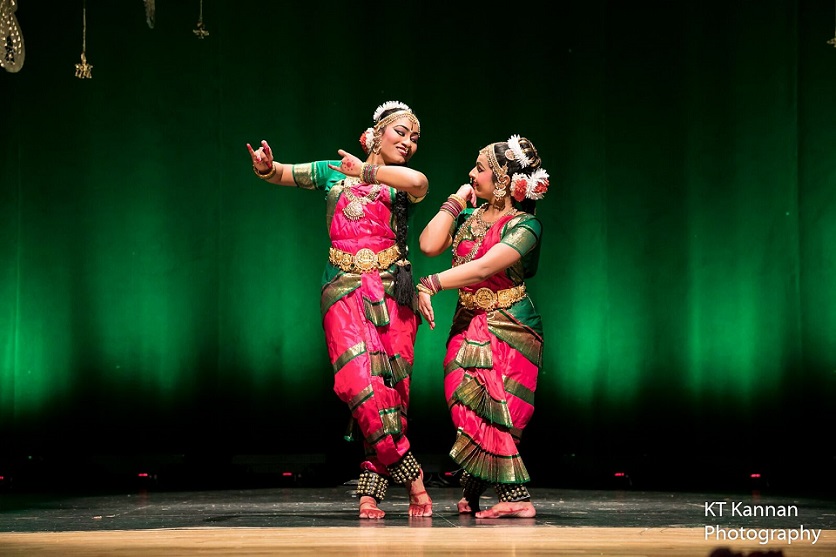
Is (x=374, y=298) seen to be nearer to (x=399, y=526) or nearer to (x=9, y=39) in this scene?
Answer: (x=399, y=526)

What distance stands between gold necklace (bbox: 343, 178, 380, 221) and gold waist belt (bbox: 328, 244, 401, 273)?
11 cm

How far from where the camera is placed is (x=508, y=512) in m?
3.78

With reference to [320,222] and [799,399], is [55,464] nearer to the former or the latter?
[320,222]

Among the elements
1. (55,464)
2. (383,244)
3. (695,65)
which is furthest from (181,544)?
(695,65)

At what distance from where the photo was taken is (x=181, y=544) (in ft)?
9.51

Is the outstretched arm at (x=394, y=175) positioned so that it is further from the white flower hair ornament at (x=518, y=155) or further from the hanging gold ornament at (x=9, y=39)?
the hanging gold ornament at (x=9, y=39)

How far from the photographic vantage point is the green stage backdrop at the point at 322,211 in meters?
5.72

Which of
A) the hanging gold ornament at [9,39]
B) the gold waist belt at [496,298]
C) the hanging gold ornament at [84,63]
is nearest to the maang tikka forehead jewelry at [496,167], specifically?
the gold waist belt at [496,298]

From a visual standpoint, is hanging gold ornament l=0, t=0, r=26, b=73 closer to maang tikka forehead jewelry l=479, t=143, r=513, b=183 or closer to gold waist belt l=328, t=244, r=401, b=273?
gold waist belt l=328, t=244, r=401, b=273

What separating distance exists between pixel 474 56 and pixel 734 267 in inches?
62.9

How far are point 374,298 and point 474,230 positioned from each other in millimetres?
435

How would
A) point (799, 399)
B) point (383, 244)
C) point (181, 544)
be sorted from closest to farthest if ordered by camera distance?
point (181, 544) < point (383, 244) < point (799, 399)

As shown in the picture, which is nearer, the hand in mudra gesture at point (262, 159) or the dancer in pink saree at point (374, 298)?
the dancer in pink saree at point (374, 298)

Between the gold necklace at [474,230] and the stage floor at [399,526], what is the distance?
32.6 inches
